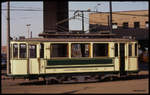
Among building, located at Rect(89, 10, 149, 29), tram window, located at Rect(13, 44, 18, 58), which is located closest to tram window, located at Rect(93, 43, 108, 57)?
tram window, located at Rect(13, 44, 18, 58)

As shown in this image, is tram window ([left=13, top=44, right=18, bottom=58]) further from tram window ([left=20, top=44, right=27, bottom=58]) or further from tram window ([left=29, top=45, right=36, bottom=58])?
tram window ([left=29, top=45, right=36, bottom=58])

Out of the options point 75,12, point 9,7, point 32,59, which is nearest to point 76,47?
point 32,59

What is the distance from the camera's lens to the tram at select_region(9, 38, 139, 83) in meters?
18.1

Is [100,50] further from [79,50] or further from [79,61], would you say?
[79,61]

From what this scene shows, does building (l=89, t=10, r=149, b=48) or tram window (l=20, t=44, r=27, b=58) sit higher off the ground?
building (l=89, t=10, r=149, b=48)

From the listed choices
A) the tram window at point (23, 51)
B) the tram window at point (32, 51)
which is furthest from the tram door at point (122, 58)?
the tram window at point (23, 51)

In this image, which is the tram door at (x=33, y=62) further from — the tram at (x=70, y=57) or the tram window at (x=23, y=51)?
the tram window at (x=23, y=51)

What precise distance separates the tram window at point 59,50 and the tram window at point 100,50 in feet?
5.88

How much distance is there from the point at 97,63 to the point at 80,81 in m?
1.51

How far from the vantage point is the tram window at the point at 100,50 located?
19188mm

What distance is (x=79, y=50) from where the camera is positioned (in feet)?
62.4

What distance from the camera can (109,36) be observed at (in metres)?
20.8

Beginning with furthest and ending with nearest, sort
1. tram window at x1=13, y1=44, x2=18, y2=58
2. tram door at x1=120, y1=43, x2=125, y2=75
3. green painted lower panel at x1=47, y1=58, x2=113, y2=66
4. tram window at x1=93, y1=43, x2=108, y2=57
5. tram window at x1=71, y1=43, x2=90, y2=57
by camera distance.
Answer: tram door at x1=120, y1=43, x2=125, y2=75 < tram window at x1=93, y1=43, x2=108, y2=57 < tram window at x1=71, y1=43, x2=90, y2=57 < green painted lower panel at x1=47, y1=58, x2=113, y2=66 < tram window at x1=13, y1=44, x2=18, y2=58

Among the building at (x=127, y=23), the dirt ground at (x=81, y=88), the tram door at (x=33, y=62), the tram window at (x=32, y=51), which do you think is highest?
the building at (x=127, y=23)
